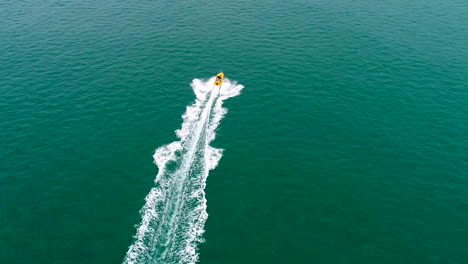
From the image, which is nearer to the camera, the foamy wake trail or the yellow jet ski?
the foamy wake trail

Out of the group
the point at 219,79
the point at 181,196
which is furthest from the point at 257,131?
the point at 181,196

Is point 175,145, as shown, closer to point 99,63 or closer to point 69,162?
point 69,162

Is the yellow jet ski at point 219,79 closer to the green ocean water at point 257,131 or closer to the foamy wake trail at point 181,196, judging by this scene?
the green ocean water at point 257,131

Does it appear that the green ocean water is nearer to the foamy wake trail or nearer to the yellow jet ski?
the foamy wake trail

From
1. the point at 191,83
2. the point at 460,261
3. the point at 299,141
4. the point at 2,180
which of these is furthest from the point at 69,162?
the point at 460,261

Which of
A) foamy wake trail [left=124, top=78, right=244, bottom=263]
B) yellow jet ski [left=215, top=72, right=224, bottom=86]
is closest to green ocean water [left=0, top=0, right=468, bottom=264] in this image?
foamy wake trail [left=124, top=78, right=244, bottom=263]

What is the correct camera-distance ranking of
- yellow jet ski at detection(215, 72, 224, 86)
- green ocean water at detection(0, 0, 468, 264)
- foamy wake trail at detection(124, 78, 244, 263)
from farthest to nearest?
yellow jet ski at detection(215, 72, 224, 86) → green ocean water at detection(0, 0, 468, 264) → foamy wake trail at detection(124, 78, 244, 263)

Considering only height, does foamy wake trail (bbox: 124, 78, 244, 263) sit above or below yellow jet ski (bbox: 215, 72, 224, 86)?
below
